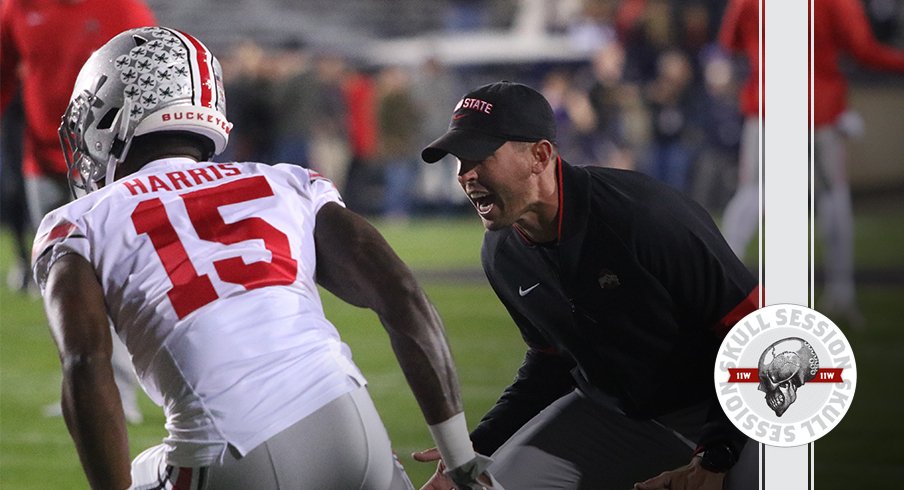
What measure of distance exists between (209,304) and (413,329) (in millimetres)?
219

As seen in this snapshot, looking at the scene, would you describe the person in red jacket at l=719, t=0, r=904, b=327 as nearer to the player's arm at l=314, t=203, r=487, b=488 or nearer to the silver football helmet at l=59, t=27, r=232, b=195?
the player's arm at l=314, t=203, r=487, b=488

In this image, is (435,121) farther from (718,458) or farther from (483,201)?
(718,458)

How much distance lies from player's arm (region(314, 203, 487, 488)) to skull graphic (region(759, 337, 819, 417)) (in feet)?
1.41

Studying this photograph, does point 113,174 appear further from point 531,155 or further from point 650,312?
point 650,312

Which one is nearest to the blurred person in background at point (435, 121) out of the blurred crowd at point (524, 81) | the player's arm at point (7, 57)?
the blurred crowd at point (524, 81)

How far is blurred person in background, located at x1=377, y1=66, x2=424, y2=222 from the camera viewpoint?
16.1 feet

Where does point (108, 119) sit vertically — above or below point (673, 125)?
above

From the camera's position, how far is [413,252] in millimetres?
5848

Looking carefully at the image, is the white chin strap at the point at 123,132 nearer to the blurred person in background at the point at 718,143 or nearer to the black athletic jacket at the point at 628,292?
the black athletic jacket at the point at 628,292

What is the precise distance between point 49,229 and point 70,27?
1680mm

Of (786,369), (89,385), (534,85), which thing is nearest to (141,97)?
(89,385)

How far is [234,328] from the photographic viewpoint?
1285mm

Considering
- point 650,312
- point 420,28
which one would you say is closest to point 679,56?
point 420,28

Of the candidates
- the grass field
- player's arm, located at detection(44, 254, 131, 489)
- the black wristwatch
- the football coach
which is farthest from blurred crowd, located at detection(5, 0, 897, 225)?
player's arm, located at detection(44, 254, 131, 489)
